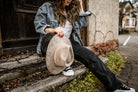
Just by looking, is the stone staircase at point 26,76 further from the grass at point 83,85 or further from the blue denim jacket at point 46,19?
the blue denim jacket at point 46,19

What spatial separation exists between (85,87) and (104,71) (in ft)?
1.58

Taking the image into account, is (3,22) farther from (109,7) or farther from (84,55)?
(109,7)

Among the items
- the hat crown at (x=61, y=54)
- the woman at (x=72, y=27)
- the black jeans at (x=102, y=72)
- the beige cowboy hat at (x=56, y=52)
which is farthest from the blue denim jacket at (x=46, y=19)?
the black jeans at (x=102, y=72)

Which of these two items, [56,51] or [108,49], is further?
[108,49]

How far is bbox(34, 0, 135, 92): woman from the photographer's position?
1.81 m

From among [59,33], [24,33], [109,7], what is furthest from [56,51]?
[109,7]

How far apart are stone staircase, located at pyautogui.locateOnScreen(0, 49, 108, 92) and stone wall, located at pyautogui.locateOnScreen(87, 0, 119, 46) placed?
4.71 ft

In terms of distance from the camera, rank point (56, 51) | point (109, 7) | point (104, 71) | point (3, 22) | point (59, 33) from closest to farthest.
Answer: point (56, 51) → point (59, 33) → point (104, 71) → point (3, 22) → point (109, 7)

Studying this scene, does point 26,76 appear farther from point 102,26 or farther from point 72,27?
point 102,26

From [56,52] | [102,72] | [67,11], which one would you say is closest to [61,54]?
[56,52]

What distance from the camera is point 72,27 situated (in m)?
2.22

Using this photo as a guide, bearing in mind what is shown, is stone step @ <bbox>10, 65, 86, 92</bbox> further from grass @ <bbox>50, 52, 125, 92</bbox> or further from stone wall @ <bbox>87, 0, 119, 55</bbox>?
stone wall @ <bbox>87, 0, 119, 55</bbox>

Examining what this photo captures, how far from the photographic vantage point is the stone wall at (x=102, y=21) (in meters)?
3.17

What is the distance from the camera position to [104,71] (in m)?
1.80
